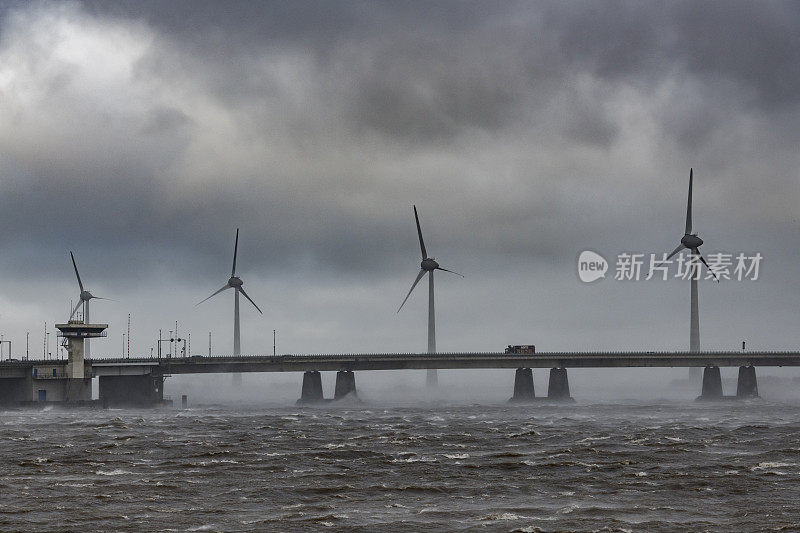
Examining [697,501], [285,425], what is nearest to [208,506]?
[697,501]

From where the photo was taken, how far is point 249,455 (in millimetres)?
104188

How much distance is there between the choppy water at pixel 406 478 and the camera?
210 feet

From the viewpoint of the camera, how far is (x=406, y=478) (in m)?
84.9

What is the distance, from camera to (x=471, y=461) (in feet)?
319

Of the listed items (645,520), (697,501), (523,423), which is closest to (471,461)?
(697,501)

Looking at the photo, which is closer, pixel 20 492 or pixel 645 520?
pixel 645 520

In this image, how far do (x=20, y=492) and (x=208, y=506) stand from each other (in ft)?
57.9

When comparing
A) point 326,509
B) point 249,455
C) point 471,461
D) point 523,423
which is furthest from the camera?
point 523,423

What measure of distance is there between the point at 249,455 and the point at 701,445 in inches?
1962

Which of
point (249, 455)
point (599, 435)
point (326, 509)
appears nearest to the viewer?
point (326, 509)

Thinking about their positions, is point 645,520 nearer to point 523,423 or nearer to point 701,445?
point 701,445

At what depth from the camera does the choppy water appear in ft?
210

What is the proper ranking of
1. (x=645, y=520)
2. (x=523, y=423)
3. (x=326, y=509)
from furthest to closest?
1. (x=523, y=423)
2. (x=326, y=509)
3. (x=645, y=520)

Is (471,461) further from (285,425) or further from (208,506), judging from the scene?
(285,425)
